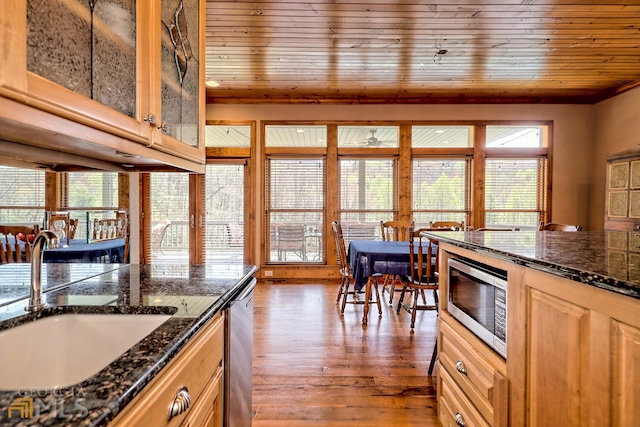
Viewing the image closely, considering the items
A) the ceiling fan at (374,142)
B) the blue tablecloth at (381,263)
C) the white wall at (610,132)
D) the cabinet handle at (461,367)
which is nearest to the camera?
the cabinet handle at (461,367)

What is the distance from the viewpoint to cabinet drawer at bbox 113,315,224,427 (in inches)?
25.0

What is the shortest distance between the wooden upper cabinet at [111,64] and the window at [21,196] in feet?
1.45

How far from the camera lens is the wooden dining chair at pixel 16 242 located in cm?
108

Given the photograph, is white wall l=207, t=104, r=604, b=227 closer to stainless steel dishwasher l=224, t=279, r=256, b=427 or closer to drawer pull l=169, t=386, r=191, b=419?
stainless steel dishwasher l=224, t=279, r=256, b=427

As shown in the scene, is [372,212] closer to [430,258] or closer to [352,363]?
[430,258]

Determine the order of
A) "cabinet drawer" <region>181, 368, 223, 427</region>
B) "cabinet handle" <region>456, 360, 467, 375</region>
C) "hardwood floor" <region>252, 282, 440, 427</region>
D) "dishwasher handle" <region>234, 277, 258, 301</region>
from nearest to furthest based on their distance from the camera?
"cabinet drawer" <region>181, 368, 223, 427</region>, "dishwasher handle" <region>234, 277, 258, 301</region>, "cabinet handle" <region>456, 360, 467, 375</region>, "hardwood floor" <region>252, 282, 440, 427</region>

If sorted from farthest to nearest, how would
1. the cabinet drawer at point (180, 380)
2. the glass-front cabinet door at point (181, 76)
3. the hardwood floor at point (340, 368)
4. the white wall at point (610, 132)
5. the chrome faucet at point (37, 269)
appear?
the white wall at point (610, 132) → the hardwood floor at point (340, 368) → the glass-front cabinet door at point (181, 76) → the chrome faucet at point (37, 269) → the cabinet drawer at point (180, 380)

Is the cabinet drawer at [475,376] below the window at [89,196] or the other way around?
below

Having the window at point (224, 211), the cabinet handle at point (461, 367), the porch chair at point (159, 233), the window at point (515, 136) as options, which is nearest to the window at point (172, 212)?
the porch chair at point (159, 233)

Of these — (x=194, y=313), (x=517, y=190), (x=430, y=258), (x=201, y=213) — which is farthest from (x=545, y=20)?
(x=201, y=213)

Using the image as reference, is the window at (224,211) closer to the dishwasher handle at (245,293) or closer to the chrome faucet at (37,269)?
the dishwasher handle at (245,293)

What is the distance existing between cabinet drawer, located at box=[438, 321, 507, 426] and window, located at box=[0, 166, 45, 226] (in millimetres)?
1826

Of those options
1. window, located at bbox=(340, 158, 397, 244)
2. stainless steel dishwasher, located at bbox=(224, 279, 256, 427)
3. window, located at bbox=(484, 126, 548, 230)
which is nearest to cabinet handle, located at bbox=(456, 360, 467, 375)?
stainless steel dishwasher, located at bbox=(224, 279, 256, 427)

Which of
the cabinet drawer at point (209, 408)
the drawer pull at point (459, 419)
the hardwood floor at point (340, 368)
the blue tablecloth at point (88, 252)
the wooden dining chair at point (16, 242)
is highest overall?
the wooden dining chair at point (16, 242)
